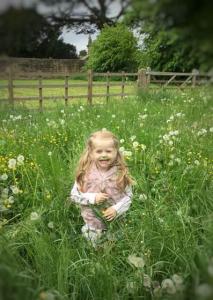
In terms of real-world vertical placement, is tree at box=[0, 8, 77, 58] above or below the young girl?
above

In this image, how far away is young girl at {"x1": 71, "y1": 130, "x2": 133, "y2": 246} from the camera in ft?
9.49

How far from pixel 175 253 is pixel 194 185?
4.01 ft

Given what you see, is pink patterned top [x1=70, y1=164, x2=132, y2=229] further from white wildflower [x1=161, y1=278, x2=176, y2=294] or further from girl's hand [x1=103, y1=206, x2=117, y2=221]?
white wildflower [x1=161, y1=278, x2=176, y2=294]

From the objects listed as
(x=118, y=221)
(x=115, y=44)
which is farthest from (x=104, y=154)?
(x=115, y=44)

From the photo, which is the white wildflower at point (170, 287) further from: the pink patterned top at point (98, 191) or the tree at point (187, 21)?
the pink patterned top at point (98, 191)

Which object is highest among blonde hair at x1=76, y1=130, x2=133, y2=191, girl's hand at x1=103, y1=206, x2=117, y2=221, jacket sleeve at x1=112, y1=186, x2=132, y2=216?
blonde hair at x1=76, y1=130, x2=133, y2=191

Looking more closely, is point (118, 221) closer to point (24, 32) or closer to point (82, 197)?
point (82, 197)

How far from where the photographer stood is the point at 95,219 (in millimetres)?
2912

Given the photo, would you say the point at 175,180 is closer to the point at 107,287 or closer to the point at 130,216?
the point at 130,216

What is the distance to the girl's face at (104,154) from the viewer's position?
10.0 ft

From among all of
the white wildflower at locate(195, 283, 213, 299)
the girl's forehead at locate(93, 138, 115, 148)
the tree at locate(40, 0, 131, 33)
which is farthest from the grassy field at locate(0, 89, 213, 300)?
the girl's forehead at locate(93, 138, 115, 148)

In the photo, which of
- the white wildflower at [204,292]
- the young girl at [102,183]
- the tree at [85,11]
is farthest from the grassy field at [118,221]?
the tree at [85,11]

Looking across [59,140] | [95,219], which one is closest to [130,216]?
[95,219]

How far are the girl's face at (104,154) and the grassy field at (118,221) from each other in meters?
0.32
